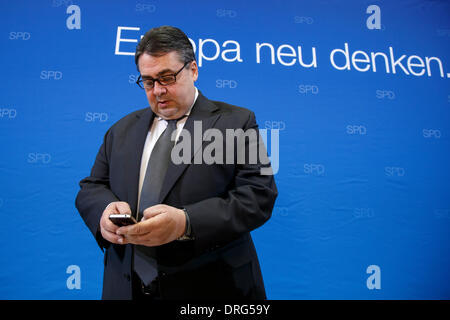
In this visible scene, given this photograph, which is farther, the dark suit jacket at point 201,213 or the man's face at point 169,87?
the man's face at point 169,87

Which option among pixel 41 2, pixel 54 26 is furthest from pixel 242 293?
pixel 41 2

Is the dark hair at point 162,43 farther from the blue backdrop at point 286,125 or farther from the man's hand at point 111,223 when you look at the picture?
the blue backdrop at point 286,125

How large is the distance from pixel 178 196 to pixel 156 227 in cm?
17

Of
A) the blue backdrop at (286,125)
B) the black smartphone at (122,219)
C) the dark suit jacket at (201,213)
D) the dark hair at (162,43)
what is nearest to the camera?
the black smartphone at (122,219)

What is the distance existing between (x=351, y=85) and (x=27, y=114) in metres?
2.40

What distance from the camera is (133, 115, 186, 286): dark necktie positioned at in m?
0.84

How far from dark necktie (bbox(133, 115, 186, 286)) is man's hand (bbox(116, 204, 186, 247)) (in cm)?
13

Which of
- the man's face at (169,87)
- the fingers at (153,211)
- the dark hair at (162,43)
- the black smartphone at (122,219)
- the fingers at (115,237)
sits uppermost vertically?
the dark hair at (162,43)

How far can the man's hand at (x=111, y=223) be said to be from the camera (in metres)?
0.76

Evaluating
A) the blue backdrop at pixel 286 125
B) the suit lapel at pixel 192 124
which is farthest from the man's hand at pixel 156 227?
the blue backdrop at pixel 286 125

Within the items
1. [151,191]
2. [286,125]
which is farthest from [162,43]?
[286,125]

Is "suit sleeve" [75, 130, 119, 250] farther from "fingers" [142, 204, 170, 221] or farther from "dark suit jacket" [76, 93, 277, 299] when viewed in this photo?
"fingers" [142, 204, 170, 221]

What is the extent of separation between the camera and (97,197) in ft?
2.97

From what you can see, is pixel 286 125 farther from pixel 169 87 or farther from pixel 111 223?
pixel 111 223
